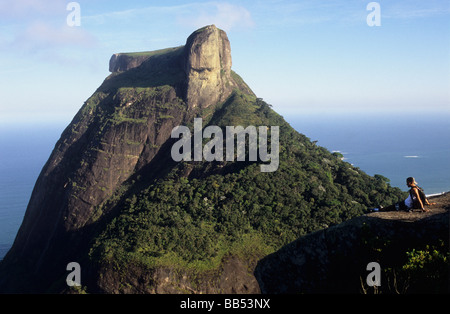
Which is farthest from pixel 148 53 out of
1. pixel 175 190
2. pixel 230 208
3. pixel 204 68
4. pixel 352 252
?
pixel 352 252

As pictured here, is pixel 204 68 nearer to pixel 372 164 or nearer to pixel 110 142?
pixel 110 142

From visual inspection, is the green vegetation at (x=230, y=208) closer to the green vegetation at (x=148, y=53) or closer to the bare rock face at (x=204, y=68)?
the bare rock face at (x=204, y=68)

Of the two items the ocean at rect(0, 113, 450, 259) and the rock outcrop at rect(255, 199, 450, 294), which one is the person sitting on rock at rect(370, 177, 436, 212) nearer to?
the rock outcrop at rect(255, 199, 450, 294)

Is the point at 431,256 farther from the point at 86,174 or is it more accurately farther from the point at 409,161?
the point at 409,161

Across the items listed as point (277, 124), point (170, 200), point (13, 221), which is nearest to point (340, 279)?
point (170, 200)

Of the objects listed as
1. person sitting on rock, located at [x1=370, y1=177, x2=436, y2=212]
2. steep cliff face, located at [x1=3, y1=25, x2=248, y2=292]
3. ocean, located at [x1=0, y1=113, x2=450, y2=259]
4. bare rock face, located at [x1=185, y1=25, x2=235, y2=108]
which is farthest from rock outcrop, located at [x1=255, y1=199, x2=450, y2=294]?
ocean, located at [x1=0, y1=113, x2=450, y2=259]

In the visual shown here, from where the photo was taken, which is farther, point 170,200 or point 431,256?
point 170,200

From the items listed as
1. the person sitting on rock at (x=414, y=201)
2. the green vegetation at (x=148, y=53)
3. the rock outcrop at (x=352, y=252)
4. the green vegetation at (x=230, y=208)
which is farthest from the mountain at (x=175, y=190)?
the person sitting on rock at (x=414, y=201)
